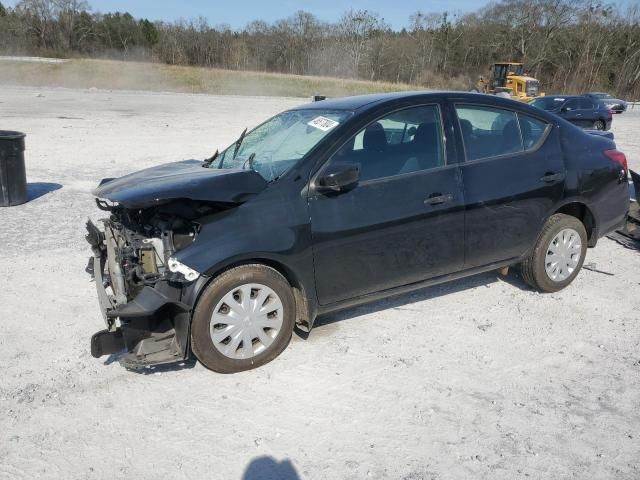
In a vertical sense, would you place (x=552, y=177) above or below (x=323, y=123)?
below

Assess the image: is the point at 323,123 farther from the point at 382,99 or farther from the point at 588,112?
the point at 588,112

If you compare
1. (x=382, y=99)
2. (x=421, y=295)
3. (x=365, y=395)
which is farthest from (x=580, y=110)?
(x=365, y=395)

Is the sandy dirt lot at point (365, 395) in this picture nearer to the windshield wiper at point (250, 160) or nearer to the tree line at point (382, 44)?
the windshield wiper at point (250, 160)

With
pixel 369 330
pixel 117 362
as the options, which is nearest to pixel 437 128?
pixel 369 330

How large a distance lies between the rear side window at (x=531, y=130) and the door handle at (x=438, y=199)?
1.04 meters

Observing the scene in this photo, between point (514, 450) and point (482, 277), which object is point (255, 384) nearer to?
point (514, 450)

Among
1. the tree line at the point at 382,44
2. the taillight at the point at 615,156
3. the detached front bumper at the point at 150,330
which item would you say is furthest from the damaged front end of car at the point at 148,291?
the tree line at the point at 382,44

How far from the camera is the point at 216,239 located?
11.3ft

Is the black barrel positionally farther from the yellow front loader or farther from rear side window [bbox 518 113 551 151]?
the yellow front loader

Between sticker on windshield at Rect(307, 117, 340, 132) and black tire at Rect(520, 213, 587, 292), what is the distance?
2.18 meters

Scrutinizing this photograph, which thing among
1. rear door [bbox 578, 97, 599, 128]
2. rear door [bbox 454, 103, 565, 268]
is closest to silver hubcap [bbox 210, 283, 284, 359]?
rear door [bbox 454, 103, 565, 268]

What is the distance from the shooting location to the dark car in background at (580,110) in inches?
811

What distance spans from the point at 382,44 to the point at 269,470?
85172 millimetres

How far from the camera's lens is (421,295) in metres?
4.96
